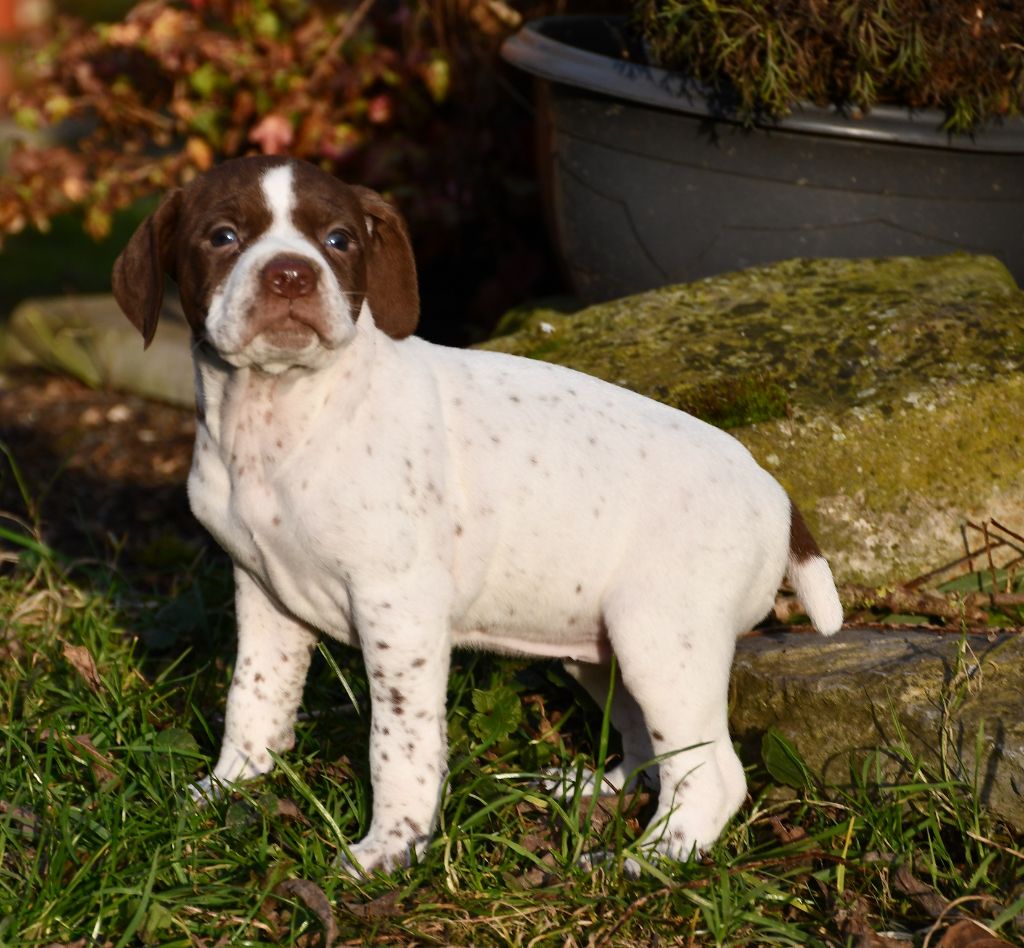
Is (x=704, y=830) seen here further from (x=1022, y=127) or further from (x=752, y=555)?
(x=1022, y=127)

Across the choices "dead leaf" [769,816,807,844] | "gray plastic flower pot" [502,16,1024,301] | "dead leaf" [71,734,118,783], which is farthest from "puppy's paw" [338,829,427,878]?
"gray plastic flower pot" [502,16,1024,301]

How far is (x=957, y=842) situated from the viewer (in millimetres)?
3219

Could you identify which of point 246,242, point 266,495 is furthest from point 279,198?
point 266,495

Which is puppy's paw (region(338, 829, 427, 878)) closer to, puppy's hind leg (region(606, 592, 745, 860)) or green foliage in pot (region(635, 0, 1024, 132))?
puppy's hind leg (region(606, 592, 745, 860))

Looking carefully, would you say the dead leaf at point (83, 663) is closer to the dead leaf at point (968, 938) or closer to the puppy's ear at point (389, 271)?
the puppy's ear at point (389, 271)

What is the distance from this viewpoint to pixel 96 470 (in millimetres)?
6203

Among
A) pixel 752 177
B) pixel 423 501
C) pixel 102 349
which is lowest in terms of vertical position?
pixel 102 349

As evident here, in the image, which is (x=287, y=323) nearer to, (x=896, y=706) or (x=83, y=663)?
(x=83, y=663)

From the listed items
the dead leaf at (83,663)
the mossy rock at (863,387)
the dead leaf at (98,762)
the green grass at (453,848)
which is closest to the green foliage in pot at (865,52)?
the mossy rock at (863,387)

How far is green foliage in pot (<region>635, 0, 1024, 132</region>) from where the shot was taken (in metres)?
4.55

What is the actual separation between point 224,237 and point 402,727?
1.11 meters

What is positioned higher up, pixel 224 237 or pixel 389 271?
pixel 224 237

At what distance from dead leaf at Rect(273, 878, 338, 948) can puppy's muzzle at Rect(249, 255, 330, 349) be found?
3.63ft

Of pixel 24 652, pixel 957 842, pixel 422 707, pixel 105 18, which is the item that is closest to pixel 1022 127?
pixel 957 842
